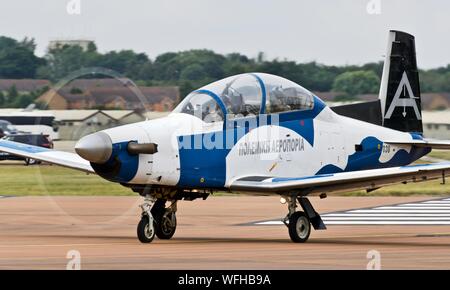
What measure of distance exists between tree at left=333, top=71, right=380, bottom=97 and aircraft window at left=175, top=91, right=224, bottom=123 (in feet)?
63.8

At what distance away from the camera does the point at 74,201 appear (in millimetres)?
26406

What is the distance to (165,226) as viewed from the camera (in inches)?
664

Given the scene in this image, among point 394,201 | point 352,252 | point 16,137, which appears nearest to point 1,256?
point 352,252

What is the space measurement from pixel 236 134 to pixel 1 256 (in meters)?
4.29

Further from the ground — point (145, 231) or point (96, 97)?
point (96, 97)

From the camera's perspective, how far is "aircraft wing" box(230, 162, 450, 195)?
15.9 metres

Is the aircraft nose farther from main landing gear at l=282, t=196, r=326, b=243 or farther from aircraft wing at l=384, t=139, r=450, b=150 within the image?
aircraft wing at l=384, t=139, r=450, b=150

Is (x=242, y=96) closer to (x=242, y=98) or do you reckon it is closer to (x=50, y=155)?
(x=242, y=98)

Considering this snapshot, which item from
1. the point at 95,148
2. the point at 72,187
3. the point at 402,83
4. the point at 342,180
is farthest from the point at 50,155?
the point at 72,187

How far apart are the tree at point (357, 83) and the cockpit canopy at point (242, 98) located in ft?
60.2

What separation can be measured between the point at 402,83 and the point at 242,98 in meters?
5.54

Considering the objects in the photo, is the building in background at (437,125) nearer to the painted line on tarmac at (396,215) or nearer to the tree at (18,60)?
the painted line on tarmac at (396,215)

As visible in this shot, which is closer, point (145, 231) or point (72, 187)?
point (145, 231)
